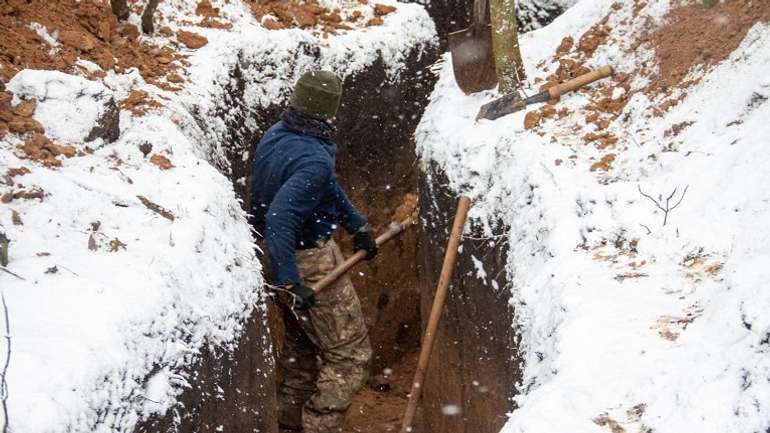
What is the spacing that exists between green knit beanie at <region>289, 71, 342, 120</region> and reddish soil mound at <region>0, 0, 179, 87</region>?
1059 mm

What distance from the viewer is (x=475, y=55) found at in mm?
5715

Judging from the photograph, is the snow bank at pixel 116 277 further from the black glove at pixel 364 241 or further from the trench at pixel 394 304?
the black glove at pixel 364 241

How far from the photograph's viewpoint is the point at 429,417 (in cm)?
593

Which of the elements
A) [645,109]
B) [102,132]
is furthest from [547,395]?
[102,132]

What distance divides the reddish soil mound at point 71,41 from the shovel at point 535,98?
7.08ft

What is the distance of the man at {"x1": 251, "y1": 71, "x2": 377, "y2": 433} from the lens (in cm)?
464

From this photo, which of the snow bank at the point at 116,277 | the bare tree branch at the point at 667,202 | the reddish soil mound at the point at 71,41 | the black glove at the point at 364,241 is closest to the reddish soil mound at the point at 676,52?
the bare tree branch at the point at 667,202

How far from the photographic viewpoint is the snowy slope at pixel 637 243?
7.63 ft

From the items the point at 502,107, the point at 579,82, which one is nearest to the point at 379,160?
the point at 502,107

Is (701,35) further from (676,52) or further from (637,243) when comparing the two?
(637,243)

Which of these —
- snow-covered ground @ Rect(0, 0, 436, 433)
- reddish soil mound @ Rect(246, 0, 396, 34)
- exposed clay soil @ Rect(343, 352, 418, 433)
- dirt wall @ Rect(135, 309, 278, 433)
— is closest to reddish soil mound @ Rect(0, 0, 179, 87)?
snow-covered ground @ Rect(0, 0, 436, 433)

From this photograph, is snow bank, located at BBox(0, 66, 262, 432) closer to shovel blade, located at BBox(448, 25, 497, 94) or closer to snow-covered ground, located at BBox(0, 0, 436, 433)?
snow-covered ground, located at BBox(0, 0, 436, 433)

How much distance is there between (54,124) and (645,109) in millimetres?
3150

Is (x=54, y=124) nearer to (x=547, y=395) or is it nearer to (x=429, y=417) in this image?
(x=547, y=395)
